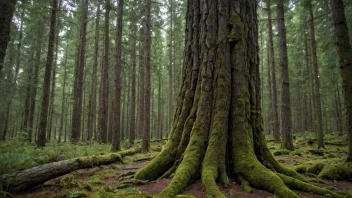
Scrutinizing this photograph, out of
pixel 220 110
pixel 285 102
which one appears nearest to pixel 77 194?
pixel 220 110

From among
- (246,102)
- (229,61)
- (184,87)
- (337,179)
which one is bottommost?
(337,179)

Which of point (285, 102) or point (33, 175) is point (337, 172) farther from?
point (33, 175)

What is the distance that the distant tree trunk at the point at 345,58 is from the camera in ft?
18.5

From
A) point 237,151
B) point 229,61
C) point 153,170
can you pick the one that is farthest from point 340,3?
point 153,170

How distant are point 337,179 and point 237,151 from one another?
2.85m

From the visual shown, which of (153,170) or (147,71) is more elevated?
(147,71)

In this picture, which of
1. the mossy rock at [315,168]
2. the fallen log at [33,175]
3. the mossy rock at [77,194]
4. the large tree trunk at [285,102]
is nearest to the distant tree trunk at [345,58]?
the mossy rock at [315,168]

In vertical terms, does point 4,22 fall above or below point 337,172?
above

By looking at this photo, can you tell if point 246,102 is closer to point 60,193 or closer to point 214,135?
point 214,135

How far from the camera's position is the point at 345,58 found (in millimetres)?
5770

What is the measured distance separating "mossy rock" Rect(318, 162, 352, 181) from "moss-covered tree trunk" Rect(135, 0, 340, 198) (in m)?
1.38

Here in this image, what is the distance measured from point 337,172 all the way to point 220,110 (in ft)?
11.3

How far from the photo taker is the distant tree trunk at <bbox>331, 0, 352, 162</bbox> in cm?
564

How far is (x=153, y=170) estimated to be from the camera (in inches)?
180
